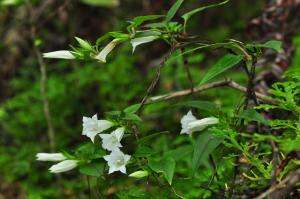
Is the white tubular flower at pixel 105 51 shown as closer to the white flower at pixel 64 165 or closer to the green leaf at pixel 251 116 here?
the white flower at pixel 64 165

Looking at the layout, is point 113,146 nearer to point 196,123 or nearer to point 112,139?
point 112,139

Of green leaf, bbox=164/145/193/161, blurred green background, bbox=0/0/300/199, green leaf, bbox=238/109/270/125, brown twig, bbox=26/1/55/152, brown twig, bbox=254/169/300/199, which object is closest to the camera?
brown twig, bbox=254/169/300/199

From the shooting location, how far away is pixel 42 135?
11.1 ft

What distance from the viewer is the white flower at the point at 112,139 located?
134cm

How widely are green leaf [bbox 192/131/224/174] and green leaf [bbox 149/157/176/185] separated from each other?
63 millimetres

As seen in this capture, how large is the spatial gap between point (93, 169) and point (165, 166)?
22 centimetres

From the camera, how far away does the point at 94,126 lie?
1.40m

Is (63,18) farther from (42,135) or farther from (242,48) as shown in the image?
(242,48)

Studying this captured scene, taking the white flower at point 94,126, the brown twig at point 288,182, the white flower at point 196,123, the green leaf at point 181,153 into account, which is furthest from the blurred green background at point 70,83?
the brown twig at point 288,182

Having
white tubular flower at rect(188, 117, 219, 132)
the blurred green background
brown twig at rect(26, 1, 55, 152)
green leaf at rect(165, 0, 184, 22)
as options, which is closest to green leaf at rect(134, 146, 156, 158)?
white tubular flower at rect(188, 117, 219, 132)

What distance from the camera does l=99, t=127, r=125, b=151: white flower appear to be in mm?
1344

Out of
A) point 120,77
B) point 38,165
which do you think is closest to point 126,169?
point 38,165

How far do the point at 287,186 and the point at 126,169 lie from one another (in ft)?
1.59

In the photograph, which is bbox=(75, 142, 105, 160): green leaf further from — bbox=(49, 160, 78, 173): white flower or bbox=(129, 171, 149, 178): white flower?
bbox=(129, 171, 149, 178): white flower
